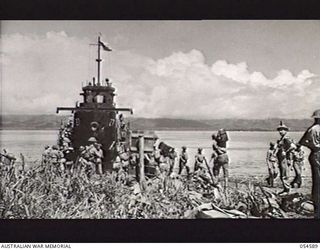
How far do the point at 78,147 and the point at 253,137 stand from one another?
0.70 meters

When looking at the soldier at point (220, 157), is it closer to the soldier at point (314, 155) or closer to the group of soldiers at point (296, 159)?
the group of soldiers at point (296, 159)

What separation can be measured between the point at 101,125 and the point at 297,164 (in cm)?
80

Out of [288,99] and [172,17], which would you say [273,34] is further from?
[172,17]

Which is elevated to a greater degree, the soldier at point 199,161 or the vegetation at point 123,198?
the soldier at point 199,161

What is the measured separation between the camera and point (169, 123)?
215 cm

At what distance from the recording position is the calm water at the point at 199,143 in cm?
214

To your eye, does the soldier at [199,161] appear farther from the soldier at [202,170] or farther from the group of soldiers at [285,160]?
the group of soldiers at [285,160]

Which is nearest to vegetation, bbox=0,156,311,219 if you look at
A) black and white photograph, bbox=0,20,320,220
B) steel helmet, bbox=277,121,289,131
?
black and white photograph, bbox=0,20,320,220

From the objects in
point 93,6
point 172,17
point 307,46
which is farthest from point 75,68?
point 307,46

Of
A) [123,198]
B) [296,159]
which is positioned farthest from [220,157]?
[123,198]
